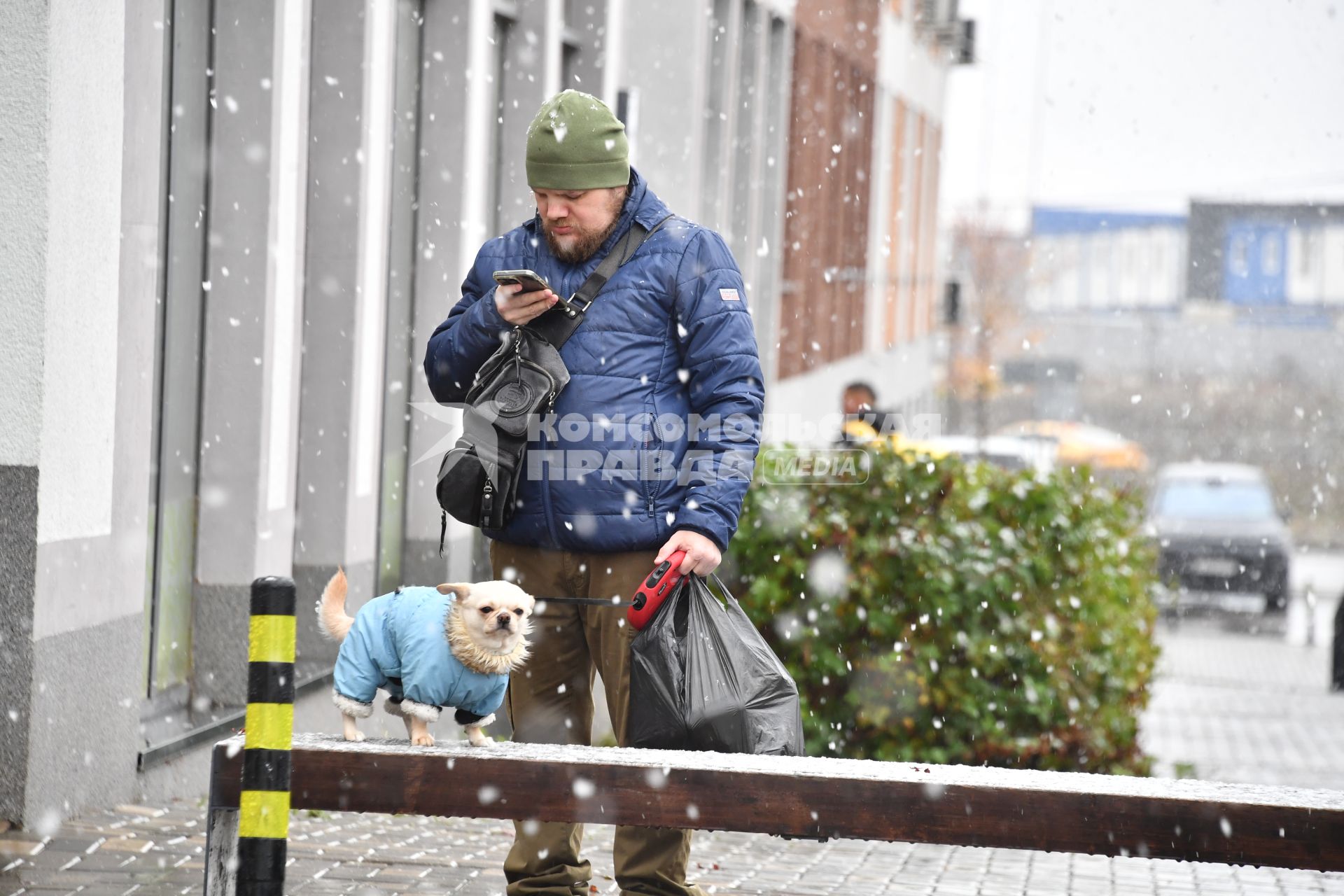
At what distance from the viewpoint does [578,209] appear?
484 cm

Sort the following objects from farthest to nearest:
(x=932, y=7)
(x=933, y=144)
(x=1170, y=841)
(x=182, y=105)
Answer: (x=933, y=144) → (x=932, y=7) → (x=182, y=105) → (x=1170, y=841)

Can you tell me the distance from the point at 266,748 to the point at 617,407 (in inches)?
52.8

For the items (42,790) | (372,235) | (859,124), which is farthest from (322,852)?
(859,124)

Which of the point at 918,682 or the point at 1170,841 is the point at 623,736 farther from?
the point at 918,682

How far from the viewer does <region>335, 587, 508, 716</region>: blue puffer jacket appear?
14.4 feet

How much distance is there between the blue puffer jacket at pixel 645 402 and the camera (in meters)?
4.82

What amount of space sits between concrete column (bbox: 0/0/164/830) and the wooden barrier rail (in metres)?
2.02

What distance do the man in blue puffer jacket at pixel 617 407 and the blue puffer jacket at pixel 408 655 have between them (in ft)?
1.79

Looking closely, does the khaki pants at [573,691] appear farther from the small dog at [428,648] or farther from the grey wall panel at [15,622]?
the grey wall panel at [15,622]

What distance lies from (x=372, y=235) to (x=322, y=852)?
3696 millimetres

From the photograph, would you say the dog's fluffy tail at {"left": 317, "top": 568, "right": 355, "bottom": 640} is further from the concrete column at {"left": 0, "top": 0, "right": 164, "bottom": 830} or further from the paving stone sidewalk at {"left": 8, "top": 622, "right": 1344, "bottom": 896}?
the concrete column at {"left": 0, "top": 0, "right": 164, "bottom": 830}

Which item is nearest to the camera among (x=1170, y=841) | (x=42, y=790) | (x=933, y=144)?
(x=1170, y=841)

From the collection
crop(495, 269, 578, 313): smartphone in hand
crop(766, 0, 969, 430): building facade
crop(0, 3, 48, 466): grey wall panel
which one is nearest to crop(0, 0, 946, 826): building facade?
crop(0, 3, 48, 466): grey wall panel

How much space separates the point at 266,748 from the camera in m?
4.00
